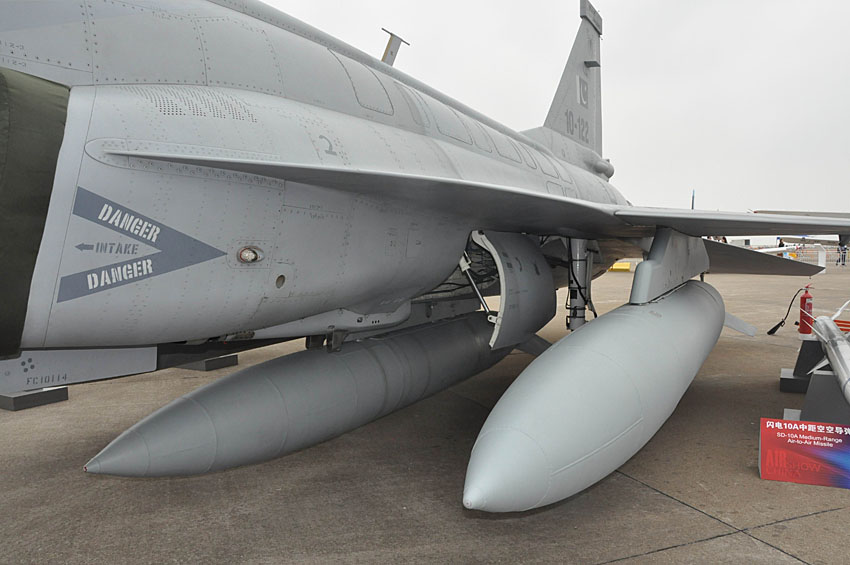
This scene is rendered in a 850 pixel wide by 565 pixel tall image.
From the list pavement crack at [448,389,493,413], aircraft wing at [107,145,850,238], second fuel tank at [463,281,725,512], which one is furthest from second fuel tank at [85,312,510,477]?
second fuel tank at [463,281,725,512]

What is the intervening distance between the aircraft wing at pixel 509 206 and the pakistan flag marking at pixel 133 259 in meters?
0.26

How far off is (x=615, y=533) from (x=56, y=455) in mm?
3856

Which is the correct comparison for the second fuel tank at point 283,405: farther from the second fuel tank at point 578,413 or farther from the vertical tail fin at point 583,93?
the vertical tail fin at point 583,93

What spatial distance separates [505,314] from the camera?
4449 mm

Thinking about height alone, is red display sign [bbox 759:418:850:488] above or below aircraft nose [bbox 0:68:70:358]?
below

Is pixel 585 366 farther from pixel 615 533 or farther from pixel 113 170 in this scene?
pixel 113 170

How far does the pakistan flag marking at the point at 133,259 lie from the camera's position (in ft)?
8.39

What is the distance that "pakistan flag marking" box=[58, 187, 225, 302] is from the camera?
2.56 m

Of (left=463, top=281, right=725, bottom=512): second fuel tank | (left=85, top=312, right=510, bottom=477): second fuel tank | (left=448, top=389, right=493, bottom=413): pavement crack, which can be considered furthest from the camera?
(left=448, top=389, right=493, bottom=413): pavement crack

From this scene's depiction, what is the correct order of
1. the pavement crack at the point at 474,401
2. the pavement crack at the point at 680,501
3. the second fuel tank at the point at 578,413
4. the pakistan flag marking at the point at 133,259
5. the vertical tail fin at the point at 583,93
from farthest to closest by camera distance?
the vertical tail fin at the point at 583,93 < the pavement crack at the point at 474,401 < the pavement crack at the point at 680,501 < the second fuel tank at the point at 578,413 < the pakistan flag marking at the point at 133,259

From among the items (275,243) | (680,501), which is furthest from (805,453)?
(275,243)

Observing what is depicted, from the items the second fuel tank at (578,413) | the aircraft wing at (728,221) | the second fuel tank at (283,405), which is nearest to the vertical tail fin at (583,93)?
the aircraft wing at (728,221)

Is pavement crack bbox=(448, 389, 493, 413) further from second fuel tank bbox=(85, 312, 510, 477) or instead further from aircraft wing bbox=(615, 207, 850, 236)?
aircraft wing bbox=(615, 207, 850, 236)

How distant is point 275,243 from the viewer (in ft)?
10.6
